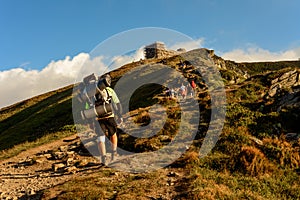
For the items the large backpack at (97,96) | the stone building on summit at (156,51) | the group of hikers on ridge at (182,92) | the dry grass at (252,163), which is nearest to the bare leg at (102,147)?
the large backpack at (97,96)

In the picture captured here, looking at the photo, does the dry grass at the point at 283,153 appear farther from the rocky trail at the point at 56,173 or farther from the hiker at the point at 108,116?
the hiker at the point at 108,116

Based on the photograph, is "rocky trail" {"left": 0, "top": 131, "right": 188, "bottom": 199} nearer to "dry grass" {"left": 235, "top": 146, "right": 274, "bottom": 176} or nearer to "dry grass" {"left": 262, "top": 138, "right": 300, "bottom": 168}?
"dry grass" {"left": 235, "top": 146, "right": 274, "bottom": 176}

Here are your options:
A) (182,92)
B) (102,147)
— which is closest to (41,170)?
(102,147)

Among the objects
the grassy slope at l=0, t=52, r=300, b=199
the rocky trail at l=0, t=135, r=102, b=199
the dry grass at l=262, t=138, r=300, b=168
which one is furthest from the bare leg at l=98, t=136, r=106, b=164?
the dry grass at l=262, t=138, r=300, b=168

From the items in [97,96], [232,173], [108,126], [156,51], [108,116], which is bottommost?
[232,173]

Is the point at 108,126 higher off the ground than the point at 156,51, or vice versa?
the point at 156,51

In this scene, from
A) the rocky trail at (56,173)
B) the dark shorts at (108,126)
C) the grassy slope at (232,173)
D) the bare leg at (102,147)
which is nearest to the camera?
the grassy slope at (232,173)

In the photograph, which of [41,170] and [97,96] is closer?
[97,96]

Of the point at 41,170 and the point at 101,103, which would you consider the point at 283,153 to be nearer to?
the point at 101,103

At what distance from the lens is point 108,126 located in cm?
1141

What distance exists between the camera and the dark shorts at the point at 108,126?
11291 mm

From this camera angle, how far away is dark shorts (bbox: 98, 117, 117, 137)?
1129 centimetres

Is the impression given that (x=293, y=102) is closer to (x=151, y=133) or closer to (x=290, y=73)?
(x=151, y=133)

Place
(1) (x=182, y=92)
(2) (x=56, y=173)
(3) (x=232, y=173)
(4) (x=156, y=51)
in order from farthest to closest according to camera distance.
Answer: (4) (x=156, y=51)
(1) (x=182, y=92)
(2) (x=56, y=173)
(3) (x=232, y=173)
